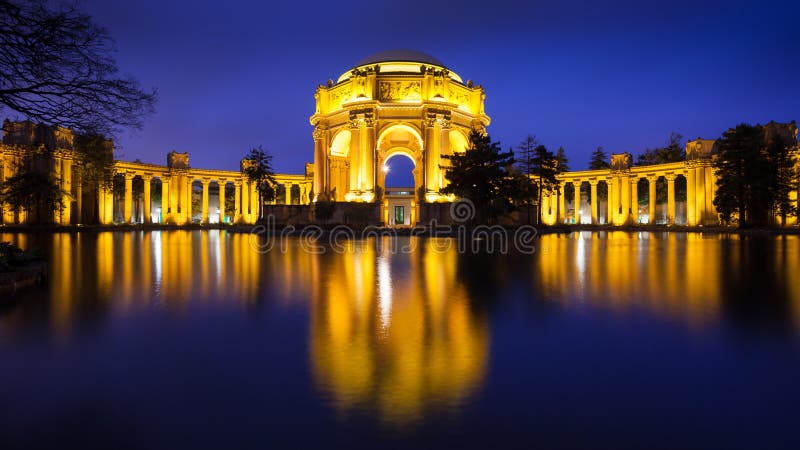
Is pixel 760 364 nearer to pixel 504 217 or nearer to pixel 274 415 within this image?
pixel 274 415

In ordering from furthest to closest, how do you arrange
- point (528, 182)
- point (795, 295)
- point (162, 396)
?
point (528, 182) < point (795, 295) < point (162, 396)

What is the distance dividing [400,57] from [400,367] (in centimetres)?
5076

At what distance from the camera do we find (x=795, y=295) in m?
8.90

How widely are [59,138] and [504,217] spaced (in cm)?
4171

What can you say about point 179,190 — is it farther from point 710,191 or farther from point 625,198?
point 710,191

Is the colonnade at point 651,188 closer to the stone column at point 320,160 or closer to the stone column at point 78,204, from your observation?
the stone column at point 320,160

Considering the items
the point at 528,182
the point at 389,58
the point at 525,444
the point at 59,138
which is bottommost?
the point at 525,444

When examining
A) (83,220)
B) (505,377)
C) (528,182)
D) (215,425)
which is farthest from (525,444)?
(83,220)

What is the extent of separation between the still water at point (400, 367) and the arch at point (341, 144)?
4552 centimetres

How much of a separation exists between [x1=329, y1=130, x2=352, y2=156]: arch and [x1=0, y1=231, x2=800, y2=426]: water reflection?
4025 cm

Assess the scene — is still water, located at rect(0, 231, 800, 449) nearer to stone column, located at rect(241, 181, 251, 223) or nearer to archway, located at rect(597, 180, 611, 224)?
stone column, located at rect(241, 181, 251, 223)

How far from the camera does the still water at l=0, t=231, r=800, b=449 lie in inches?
135

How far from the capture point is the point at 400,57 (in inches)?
2030

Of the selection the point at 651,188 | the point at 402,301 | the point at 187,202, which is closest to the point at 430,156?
the point at 651,188
